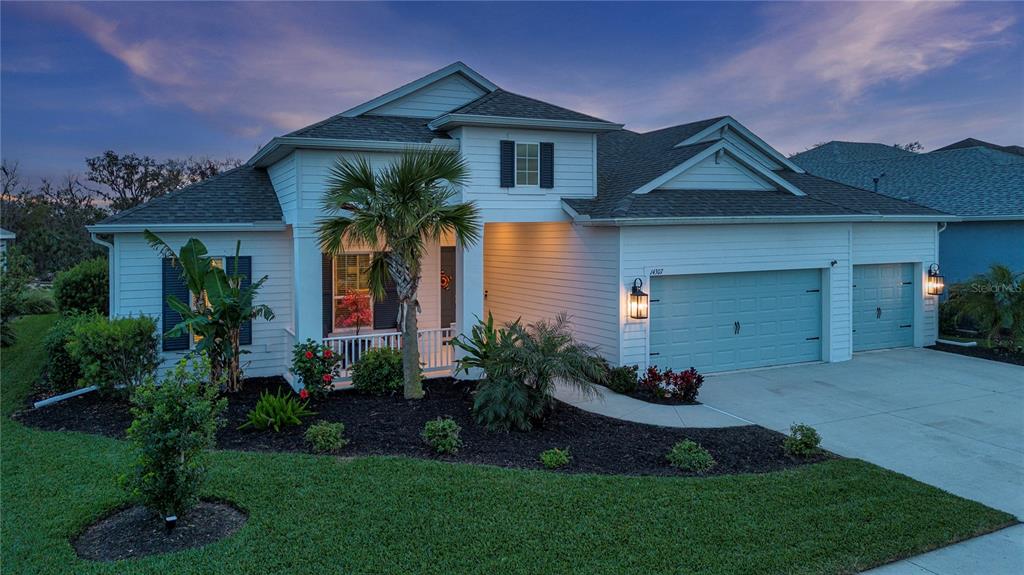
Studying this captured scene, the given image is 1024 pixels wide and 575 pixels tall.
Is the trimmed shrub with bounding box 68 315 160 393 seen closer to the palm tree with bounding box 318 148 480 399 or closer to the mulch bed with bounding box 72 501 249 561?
the palm tree with bounding box 318 148 480 399

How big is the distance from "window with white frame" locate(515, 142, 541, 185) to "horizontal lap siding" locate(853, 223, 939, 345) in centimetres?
760

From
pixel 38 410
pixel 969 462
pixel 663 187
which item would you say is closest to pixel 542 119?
pixel 663 187

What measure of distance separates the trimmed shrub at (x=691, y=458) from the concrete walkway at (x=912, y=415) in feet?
5.81

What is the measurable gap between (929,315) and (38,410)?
18.6 m

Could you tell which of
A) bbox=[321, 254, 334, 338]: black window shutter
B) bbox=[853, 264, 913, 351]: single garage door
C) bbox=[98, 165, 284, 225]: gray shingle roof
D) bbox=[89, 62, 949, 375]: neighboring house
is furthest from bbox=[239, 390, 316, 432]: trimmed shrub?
bbox=[853, 264, 913, 351]: single garage door

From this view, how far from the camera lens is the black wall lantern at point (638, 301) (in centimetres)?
1160

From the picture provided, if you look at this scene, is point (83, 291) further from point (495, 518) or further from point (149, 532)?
point (495, 518)

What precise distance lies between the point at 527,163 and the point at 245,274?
5.68 metres

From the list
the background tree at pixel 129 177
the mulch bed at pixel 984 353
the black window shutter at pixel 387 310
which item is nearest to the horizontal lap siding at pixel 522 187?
the black window shutter at pixel 387 310

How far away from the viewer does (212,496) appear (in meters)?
6.20

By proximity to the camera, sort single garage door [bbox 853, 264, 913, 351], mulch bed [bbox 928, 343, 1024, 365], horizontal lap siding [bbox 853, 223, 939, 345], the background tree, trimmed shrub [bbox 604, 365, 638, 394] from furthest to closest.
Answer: the background tree < single garage door [bbox 853, 264, 913, 351] < horizontal lap siding [bbox 853, 223, 939, 345] < mulch bed [bbox 928, 343, 1024, 365] < trimmed shrub [bbox 604, 365, 638, 394]

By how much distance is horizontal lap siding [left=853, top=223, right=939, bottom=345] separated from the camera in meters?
14.6

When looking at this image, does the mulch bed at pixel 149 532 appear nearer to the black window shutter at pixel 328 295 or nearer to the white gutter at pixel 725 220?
the black window shutter at pixel 328 295

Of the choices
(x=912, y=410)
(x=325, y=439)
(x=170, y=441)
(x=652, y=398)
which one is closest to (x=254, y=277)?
(x=325, y=439)
